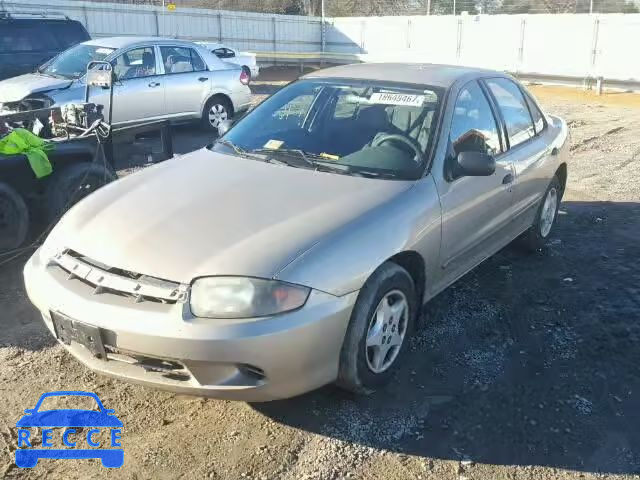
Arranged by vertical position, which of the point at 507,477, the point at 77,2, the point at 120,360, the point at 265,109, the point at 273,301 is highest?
the point at 77,2

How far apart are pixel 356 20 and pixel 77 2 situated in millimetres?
11332

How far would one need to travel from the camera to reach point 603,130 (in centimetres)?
1191

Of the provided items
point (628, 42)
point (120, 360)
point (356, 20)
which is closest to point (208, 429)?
point (120, 360)

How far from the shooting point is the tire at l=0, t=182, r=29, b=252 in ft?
15.9

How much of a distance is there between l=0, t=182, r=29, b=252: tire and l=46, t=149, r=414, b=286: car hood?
5.02 ft

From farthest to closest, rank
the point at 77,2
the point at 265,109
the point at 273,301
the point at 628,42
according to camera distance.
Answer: the point at 77,2 < the point at 628,42 < the point at 265,109 < the point at 273,301

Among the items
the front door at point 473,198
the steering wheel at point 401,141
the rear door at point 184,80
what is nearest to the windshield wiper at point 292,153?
the steering wheel at point 401,141

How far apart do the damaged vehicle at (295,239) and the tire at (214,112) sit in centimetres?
680

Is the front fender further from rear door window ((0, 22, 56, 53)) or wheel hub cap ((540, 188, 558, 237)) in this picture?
rear door window ((0, 22, 56, 53))

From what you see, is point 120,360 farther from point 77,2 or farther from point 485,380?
point 77,2

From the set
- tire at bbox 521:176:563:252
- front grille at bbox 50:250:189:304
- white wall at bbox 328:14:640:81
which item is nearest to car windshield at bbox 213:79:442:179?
front grille at bbox 50:250:189:304

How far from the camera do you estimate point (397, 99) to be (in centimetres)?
408

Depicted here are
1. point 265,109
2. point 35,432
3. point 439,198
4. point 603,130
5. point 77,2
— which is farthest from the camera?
point 77,2

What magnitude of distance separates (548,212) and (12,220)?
4.52 meters
